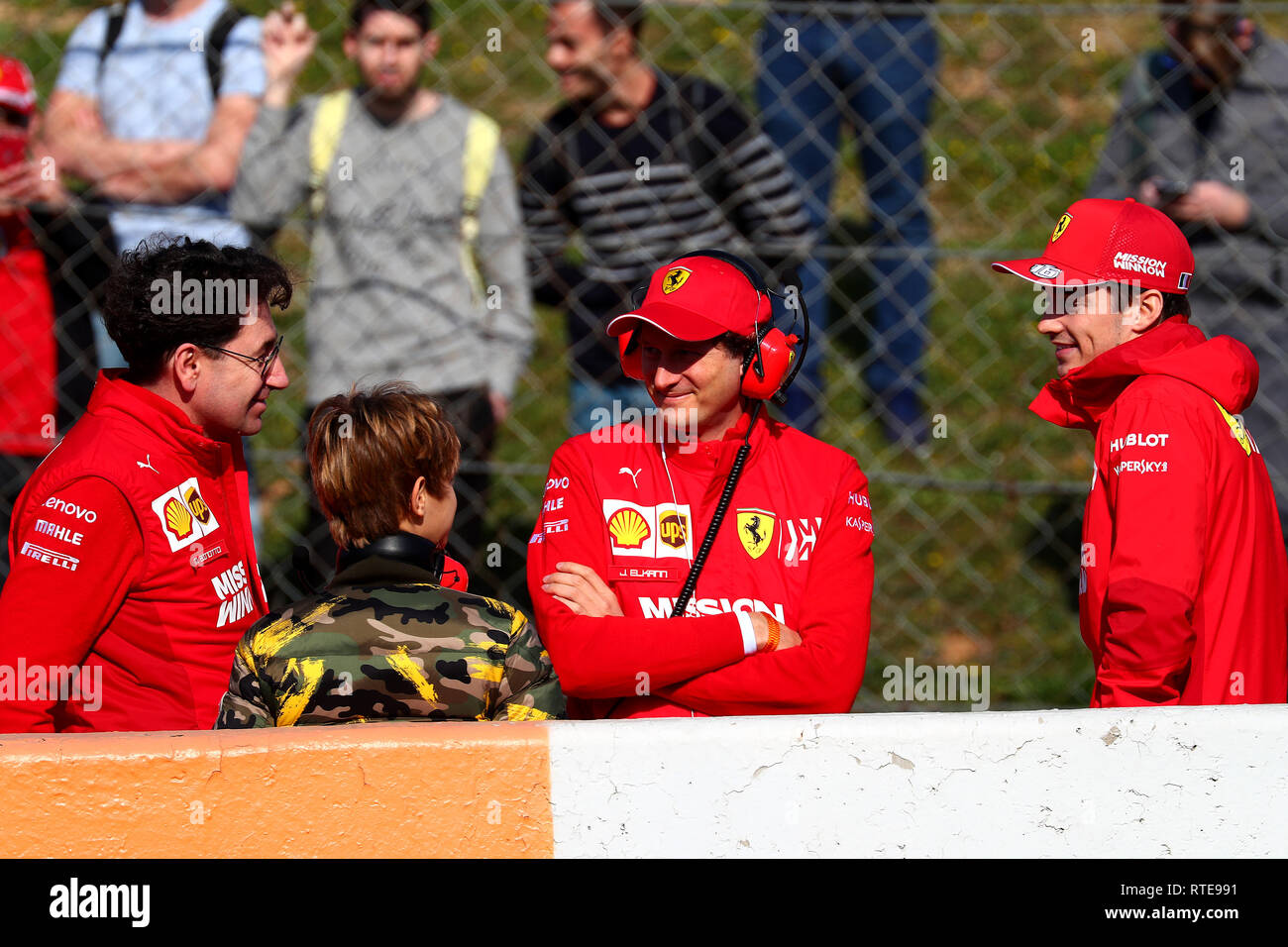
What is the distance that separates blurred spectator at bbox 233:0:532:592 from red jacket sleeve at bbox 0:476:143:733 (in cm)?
218

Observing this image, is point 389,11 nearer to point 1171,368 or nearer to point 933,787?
point 1171,368

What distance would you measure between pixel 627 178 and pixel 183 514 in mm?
2406

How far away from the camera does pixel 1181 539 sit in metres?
2.72

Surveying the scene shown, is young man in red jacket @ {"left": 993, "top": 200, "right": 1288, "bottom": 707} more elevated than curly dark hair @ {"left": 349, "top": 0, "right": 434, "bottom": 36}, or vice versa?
curly dark hair @ {"left": 349, "top": 0, "right": 434, "bottom": 36}

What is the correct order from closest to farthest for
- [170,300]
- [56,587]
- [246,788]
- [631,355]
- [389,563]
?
[246,788] → [389,563] → [56,587] → [170,300] → [631,355]

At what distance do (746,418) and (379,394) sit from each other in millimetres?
856

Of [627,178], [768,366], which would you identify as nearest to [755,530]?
[768,366]

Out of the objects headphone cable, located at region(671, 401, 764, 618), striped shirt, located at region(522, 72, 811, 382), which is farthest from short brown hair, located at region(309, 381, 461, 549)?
striped shirt, located at region(522, 72, 811, 382)

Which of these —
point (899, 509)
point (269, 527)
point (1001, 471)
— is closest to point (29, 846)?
point (269, 527)

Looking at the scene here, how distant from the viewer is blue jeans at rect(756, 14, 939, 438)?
18.1 ft

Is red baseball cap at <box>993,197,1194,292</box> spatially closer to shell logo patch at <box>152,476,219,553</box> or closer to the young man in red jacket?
the young man in red jacket

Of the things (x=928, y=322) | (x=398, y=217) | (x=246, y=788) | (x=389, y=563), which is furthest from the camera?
(x=928, y=322)

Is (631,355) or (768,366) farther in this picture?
(631,355)
